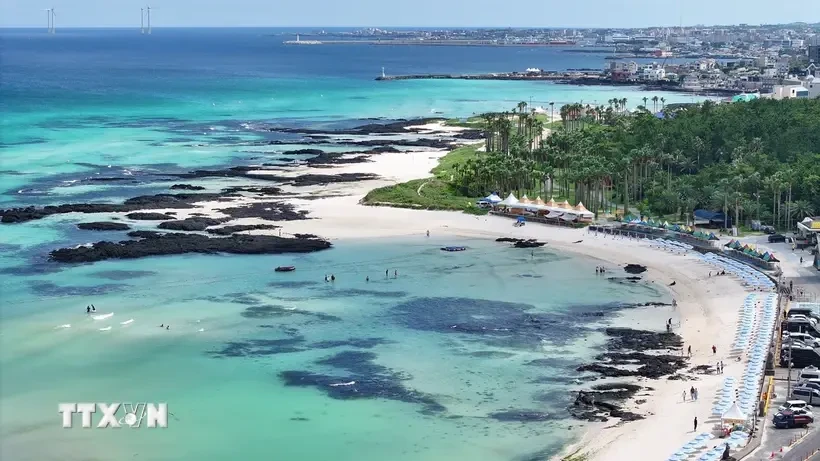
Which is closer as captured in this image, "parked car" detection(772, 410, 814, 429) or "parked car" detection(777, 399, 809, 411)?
"parked car" detection(772, 410, 814, 429)

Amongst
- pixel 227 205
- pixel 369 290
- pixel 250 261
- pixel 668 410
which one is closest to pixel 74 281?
pixel 250 261

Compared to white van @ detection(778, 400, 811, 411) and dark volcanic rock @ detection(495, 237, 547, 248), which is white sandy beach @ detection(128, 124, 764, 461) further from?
white van @ detection(778, 400, 811, 411)

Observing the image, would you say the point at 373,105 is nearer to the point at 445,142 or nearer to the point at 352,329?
the point at 445,142

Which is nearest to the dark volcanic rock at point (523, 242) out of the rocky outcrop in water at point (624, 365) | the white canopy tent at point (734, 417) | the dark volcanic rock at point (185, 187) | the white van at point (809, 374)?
the rocky outcrop in water at point (624, 365)

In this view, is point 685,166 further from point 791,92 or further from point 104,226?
point 791,92

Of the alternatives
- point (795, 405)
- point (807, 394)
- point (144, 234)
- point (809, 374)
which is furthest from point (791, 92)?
point (795, 405)

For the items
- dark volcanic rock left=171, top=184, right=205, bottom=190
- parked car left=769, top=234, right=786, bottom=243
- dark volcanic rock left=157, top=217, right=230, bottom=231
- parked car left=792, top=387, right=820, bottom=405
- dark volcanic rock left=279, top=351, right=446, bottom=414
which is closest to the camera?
parked car left=792, top=387, right=820, bottom=405

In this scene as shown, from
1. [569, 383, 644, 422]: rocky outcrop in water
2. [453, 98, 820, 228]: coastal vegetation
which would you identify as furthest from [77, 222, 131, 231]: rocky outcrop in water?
[569, 383, 644, 422]: rocky outcrop in water

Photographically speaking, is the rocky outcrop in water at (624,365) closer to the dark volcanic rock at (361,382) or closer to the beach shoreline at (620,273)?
the beach shoreline at (620,273)
